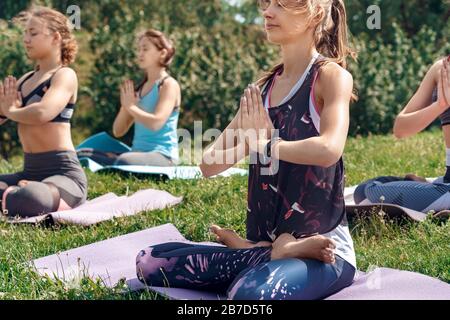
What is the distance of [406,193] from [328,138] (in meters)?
2.39

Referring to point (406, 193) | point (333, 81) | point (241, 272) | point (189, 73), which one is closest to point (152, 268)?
point (241, 272)

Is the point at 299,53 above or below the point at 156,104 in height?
above

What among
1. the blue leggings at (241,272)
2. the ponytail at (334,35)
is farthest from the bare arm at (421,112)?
the blue leggings at (241,272)

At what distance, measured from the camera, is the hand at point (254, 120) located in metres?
3.73

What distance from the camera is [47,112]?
6.58 meters

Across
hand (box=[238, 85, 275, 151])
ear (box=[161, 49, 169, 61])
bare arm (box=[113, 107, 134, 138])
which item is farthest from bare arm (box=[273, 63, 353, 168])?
bare arm (box=[113, 107, 134, 138])

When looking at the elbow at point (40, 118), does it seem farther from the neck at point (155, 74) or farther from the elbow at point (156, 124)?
the neck at point (155, 74)

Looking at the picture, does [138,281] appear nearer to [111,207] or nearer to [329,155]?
[329,155]

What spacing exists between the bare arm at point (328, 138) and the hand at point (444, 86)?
5.60ft

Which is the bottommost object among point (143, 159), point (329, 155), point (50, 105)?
point (143, 159)

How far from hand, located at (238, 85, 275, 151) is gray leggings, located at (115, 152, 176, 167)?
15.8ft

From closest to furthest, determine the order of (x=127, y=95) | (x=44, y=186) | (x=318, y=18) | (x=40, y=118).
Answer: (x=318, y=18) → (x=44, y=186) → (x=40, y=118) → (x=127, y=95)

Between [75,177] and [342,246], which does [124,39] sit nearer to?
[75,177]
